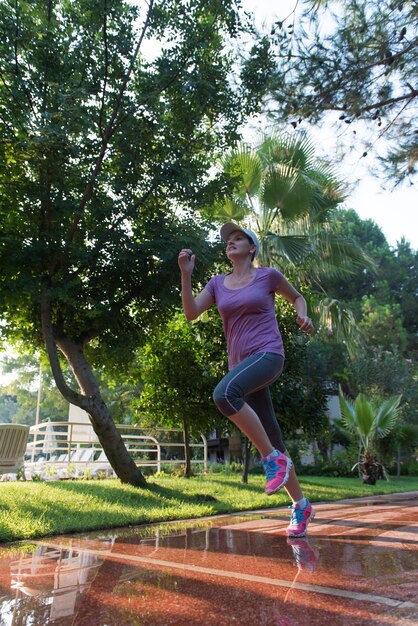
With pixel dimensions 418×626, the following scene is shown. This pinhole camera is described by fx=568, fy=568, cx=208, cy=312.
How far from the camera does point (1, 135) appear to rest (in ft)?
21.5

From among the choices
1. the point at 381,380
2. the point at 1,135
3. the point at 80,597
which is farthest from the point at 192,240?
the point at 381,380

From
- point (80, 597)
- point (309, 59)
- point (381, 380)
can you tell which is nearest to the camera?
point (80, 597)

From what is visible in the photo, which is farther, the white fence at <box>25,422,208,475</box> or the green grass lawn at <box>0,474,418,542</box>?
the white fence at <box>25,422,208,475</box>

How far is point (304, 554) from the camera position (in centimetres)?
306

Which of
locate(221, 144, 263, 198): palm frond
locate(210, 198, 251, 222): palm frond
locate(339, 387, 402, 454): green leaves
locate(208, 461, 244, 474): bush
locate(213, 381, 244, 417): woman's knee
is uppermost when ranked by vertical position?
locate(221, 144, 263, 198): palm frond

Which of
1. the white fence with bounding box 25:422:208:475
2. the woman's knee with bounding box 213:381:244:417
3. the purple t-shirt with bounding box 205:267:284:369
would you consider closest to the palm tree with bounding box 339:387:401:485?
the white fence with bounding box 25:422:208:475

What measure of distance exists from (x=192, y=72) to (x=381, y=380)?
1880cm

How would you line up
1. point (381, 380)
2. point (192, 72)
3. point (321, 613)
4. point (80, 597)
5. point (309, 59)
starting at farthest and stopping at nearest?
point (381, 380), point (192, 72), point (309, 59), point (80, 597), point (321, 613)

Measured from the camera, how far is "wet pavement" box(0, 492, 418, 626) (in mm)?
2000

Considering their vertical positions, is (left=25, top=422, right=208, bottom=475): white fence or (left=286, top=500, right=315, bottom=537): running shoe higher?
(left=25, top=422, right=208, bottom=475): white fence

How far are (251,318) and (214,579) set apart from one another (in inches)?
61.3

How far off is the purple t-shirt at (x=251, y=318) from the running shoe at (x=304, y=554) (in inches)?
44.3

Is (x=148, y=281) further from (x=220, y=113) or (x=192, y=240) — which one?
(x=220, y=113)

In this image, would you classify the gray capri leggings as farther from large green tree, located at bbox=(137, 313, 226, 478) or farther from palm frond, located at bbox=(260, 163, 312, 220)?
palm frond, located at bbox=(260, 163, 312, 220)
